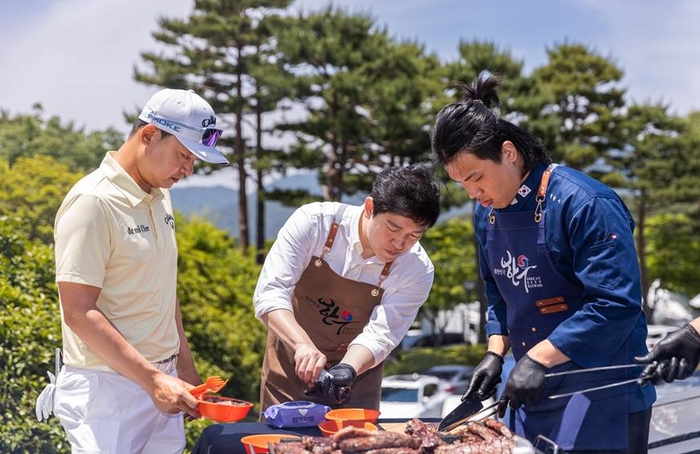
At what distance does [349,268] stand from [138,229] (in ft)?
2.96

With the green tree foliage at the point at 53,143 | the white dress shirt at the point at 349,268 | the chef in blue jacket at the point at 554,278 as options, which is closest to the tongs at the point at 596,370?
the chef in blue jacket at the point at 554,278

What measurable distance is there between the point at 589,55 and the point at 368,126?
39.5 feet

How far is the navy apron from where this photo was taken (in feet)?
7.55

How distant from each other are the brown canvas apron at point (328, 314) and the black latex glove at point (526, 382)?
0.93m

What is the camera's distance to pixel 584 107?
27703mm

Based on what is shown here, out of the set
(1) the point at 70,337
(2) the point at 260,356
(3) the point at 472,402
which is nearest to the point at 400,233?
(3) the point at 472,402

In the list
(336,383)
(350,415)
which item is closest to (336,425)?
(350,415)

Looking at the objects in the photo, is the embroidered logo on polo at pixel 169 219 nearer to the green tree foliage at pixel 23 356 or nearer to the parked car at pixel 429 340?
the green tree foliage at pixel 23 356

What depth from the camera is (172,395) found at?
232 cm

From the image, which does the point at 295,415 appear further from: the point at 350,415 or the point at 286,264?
the point at 286,264

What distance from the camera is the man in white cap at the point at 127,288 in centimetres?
231

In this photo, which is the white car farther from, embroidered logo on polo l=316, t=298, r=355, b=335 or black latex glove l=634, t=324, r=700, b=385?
black latex glove l=634, t=324, r=700, b=385

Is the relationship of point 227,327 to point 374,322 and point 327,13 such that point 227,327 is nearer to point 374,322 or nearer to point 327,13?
point 374,322

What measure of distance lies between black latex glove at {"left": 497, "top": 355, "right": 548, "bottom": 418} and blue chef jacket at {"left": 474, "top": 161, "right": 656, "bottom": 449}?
0.30ft
